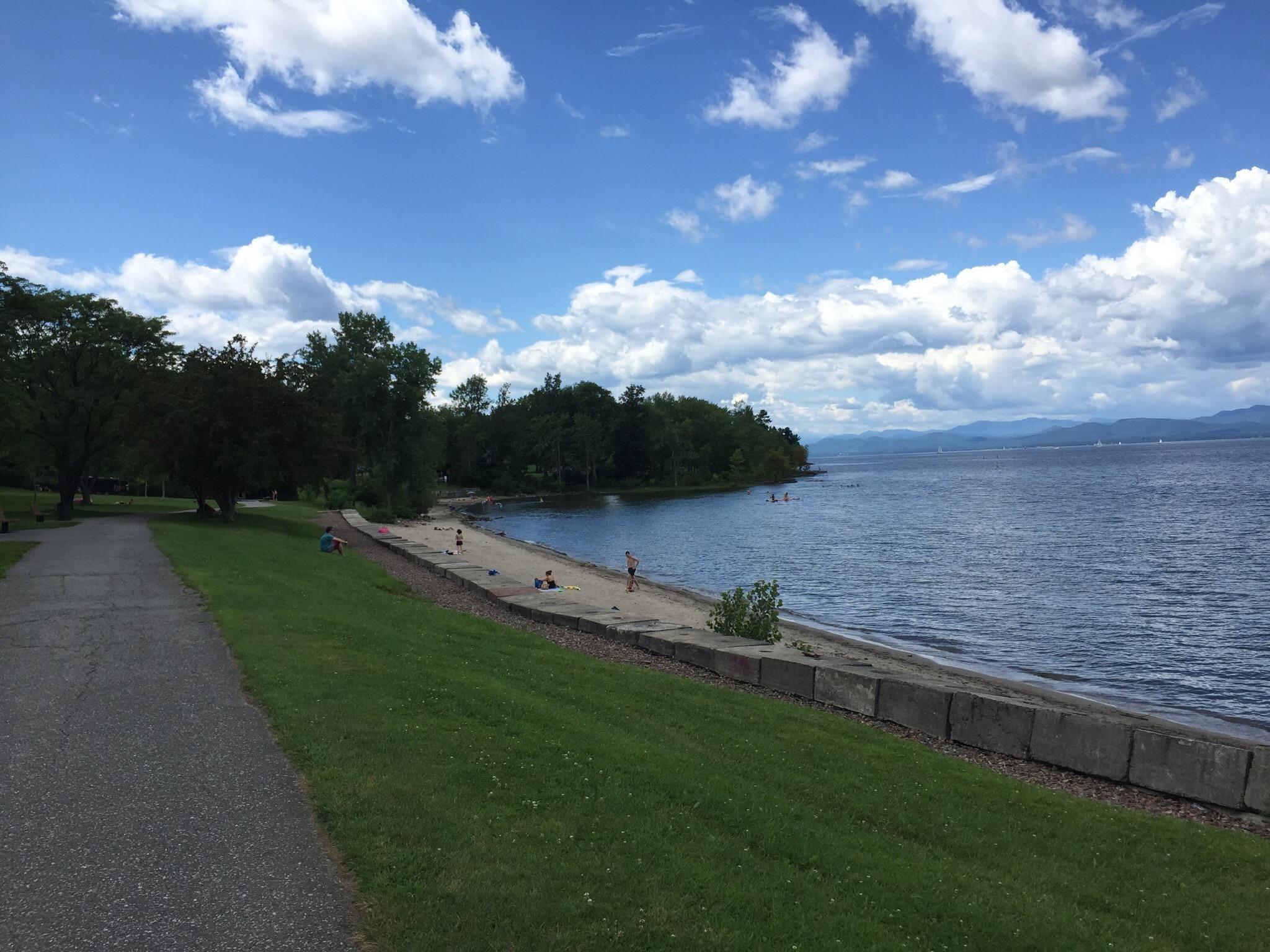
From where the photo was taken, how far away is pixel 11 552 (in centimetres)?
2011

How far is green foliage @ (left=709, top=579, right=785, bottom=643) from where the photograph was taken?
17.0 meters

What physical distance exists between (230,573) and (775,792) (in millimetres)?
14617

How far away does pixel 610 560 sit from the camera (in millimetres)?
48781

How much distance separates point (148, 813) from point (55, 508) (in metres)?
39.5

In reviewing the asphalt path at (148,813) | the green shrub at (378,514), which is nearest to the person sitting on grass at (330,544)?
the asphalt path at (148,813)

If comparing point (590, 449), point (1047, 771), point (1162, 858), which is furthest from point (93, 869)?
point (590, 449)

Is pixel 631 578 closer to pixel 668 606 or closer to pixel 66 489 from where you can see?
pixel 668 606

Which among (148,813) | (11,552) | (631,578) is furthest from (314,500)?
(148,813)

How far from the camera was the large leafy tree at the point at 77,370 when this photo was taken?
34.3 metres

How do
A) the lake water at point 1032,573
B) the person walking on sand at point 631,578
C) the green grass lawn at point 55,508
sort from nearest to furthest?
the lake water at point 1032,573 → the green grass lawn at point 55,508 → the person walking on sand at point 631,578

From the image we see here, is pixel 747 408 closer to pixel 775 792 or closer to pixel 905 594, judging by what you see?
pixel 905 594

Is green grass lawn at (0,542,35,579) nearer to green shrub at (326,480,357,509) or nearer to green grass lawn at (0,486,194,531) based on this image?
green grass lawn at (0,486,194,531)

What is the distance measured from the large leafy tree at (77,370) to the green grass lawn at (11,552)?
1208cm

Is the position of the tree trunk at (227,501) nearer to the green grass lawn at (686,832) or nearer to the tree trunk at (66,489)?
the tree trunk at (66,489)
